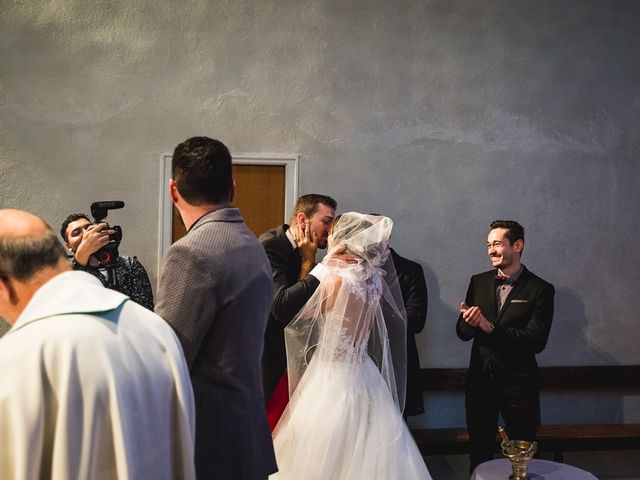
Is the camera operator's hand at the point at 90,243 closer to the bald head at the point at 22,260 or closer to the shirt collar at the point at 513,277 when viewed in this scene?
the bald head at the point at 22,260

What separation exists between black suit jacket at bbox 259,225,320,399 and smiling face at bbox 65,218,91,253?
1018 mm

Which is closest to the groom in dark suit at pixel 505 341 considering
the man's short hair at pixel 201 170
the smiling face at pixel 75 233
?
the smiling face at pixel 75 233

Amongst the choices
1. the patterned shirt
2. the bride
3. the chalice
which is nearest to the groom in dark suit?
the bride

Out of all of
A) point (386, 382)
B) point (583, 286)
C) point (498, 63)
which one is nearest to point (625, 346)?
point (583, 286)

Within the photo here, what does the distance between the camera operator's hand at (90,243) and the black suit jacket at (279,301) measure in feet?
2.82

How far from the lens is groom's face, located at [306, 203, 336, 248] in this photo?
13.1 feet

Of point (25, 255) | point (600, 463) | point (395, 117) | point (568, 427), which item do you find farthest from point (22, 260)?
point (600, 463)

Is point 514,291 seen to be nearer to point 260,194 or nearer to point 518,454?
point 518,454

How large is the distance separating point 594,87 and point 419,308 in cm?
228

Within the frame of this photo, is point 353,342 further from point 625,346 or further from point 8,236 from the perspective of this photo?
point 625,346

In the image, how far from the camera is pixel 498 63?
5.16 metres

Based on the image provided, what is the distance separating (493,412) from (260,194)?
2129mm

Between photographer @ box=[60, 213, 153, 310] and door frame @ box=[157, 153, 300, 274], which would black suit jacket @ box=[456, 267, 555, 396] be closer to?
door frame @ box=[157, 153, 300, 274]

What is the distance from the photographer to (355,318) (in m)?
3.44
